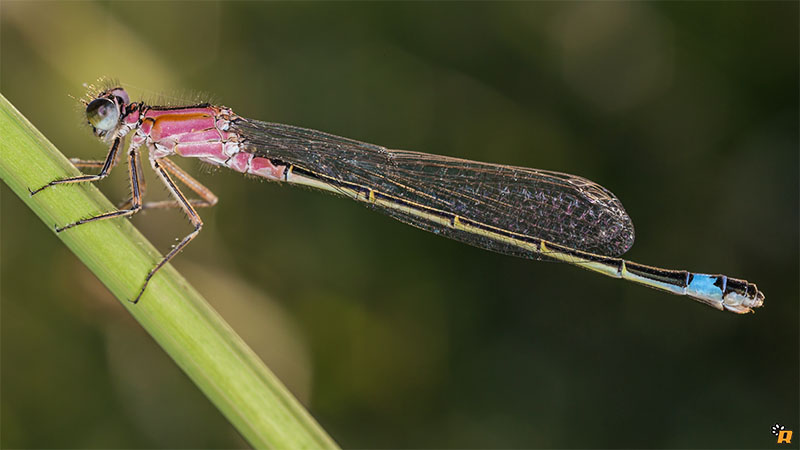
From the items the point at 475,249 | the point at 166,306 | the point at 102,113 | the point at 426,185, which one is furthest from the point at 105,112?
the point at 475,249

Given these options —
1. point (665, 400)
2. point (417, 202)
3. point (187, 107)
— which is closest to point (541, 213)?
point (417, 202)

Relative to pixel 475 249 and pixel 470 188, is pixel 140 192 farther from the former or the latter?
pixel 475 249

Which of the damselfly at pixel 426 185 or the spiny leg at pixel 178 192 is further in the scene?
the damselfly at pixel 426 185

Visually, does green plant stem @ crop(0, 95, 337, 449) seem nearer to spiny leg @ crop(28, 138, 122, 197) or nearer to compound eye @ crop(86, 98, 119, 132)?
spiny leg @ crop(28, 138, 122, 197)

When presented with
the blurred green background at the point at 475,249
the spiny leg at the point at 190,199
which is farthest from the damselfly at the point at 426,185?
the blurred green background at the point at 475,249

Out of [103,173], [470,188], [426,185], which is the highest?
[470,188]

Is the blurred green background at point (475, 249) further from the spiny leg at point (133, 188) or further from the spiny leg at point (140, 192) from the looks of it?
the spiny leg at point (133, 188)

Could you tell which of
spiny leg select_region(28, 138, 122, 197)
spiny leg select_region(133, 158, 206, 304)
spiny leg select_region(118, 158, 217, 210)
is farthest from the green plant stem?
spiny leg select_region(118, 158, 217, 210)
